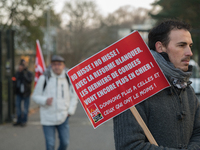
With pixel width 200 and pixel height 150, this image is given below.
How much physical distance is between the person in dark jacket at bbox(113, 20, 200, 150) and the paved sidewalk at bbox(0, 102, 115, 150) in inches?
156

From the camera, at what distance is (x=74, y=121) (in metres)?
8.60

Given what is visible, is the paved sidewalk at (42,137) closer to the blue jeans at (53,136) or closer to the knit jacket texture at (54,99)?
the blue jeans at (53,136)

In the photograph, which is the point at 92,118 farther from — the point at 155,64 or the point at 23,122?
the point at 23,122

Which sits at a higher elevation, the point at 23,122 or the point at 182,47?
the point at 23,122

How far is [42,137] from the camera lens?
257 inches

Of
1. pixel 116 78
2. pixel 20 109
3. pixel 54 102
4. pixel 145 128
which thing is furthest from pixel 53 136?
pixel 20 109

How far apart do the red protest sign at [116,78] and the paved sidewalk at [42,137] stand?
3954 millimetres

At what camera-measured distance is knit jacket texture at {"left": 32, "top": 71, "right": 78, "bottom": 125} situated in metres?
4.32

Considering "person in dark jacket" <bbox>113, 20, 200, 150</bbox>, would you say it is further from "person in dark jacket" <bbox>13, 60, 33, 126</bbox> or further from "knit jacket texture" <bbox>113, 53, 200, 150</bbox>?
"person in dark jacket" <bbox>13, 60, 33, 126</bbox>

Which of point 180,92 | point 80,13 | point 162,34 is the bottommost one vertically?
point 180,92

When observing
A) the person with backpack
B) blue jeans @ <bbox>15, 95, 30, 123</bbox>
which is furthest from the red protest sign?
blue jeans @ <bbox>15, 95, 30, 123</bbox>

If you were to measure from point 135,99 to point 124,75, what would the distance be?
184mm

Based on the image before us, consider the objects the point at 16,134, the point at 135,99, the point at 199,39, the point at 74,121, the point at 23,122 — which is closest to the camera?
the point at 135,99

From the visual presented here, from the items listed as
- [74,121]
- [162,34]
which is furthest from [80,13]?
[162,34]
